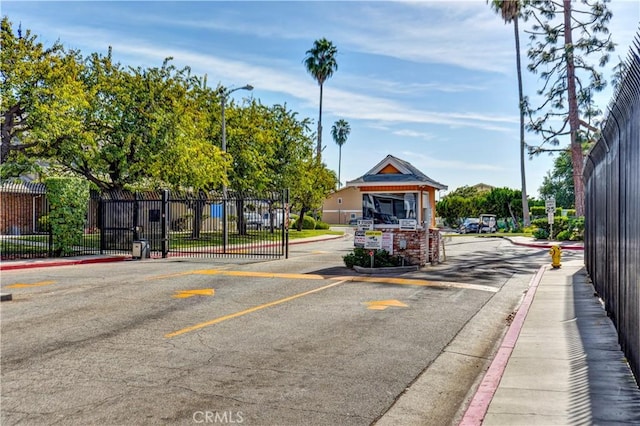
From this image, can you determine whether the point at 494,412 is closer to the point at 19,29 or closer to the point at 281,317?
the point at 281,317

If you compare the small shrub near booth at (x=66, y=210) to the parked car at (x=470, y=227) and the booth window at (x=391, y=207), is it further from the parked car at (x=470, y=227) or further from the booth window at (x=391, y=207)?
the parked car at (x=470, y=227)

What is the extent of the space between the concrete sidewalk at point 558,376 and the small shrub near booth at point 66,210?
1759 cm

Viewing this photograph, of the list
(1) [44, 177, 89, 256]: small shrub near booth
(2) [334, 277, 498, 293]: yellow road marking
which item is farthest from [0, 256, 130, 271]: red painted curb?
(2) [334, 277, 498, 293]: yellow road marking

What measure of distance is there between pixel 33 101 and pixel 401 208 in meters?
15.5

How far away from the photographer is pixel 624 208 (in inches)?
296

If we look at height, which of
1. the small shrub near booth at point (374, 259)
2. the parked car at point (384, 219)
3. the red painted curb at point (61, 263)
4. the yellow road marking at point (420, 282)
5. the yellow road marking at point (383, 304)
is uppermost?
the parked car at point (384, 219)

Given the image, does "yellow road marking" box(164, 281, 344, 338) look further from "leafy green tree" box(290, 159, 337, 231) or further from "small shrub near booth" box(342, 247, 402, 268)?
"leafy green tree" box(290, 159, 337, 231)

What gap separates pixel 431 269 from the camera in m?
18.1

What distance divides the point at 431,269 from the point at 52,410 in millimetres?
14247

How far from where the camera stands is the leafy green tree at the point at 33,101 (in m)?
21.9

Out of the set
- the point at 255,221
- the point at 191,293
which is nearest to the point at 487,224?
the point at 255,221

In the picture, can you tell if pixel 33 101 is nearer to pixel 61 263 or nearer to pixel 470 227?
pixel 61 263

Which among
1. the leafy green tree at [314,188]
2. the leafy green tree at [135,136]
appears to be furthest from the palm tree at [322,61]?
the leafy green tree at [135,136]

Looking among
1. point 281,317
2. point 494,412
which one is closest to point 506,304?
point 281,317
